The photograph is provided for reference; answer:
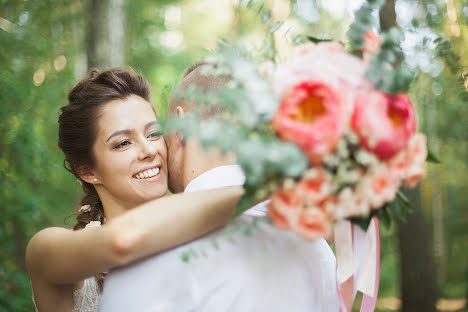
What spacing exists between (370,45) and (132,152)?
1.42m

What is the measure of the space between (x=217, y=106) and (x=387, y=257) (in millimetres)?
15402

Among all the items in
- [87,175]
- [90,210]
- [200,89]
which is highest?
[200,89]

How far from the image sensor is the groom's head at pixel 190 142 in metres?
1.88

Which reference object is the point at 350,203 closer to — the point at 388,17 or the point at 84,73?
the point at 388,17

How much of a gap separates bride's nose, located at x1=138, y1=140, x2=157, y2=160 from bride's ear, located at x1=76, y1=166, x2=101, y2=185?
0.40 metres

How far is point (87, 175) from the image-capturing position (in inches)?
103

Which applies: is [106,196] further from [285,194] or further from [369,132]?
[369,132]

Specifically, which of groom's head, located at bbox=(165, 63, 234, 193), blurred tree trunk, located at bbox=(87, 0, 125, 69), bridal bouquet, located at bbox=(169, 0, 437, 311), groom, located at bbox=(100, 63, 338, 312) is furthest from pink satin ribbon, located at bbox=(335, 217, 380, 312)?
blurred tree trunk, located at bbox=(87, 0, 125, 69)

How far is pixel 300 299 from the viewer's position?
1691mm

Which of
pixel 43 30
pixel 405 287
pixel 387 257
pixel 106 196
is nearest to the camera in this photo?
pixel 106 196

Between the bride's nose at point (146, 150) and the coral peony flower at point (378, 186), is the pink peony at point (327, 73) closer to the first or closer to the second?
the coral peony flower at point (378, 186)

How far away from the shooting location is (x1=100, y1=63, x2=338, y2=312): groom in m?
1.60

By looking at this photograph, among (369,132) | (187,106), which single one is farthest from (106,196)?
(369,132)

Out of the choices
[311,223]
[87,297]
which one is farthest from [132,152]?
[311,223]
